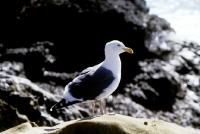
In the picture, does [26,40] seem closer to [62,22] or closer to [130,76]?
[62,22]

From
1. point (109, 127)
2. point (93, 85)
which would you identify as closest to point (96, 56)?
point (93, 85)

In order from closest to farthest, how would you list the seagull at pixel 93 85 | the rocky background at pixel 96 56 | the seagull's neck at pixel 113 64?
the seagull at pixel 93 85 → the seagull's neck at pixel 113 64 → the rocky background at pixel 96 56

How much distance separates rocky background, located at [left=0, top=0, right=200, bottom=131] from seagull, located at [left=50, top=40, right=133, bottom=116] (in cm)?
192

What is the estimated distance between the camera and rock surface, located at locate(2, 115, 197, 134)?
380cm

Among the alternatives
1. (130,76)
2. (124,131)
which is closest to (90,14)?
(130,76)

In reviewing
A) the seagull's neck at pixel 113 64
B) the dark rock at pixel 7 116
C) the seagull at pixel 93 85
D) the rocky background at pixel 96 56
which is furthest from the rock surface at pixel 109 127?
the rocky background at pixel 96 56

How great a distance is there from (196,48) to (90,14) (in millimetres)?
2544

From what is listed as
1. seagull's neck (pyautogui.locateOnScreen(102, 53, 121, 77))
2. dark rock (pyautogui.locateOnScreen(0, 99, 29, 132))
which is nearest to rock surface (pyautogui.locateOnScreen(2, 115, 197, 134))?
seagull's neck (pyautogui.locateOnScreen(102, 53, 121, 77))

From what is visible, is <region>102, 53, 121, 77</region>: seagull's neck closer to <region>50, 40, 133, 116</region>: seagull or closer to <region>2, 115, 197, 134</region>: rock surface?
<region>50, 40, 133, 116</region>: seagull

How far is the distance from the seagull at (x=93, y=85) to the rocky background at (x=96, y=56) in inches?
75.6

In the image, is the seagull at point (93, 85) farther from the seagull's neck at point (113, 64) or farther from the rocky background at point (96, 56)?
the rocky background at point (96, 56)

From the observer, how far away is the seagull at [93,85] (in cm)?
455

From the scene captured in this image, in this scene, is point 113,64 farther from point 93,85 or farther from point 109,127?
point 109,127

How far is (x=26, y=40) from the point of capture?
9.79 m
